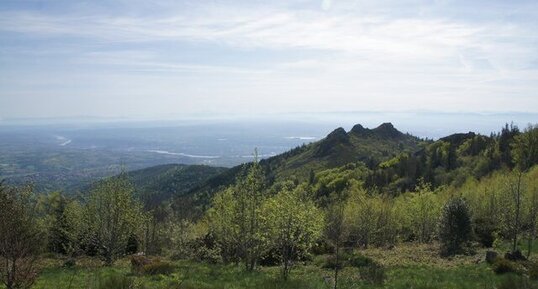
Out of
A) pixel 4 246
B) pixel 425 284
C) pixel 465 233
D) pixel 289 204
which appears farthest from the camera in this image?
pixel 465 233

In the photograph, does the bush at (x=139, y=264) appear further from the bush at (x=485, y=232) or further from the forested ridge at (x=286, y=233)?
the bush at (x=485, y=232)

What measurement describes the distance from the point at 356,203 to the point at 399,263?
40440 millimetres

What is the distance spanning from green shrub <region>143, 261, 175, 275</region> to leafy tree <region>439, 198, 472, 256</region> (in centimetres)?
2813

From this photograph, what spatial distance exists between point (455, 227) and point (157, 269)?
3017cm

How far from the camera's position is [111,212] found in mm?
45281

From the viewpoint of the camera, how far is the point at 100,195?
1806 inches

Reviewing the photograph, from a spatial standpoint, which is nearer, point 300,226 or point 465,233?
point 300,226

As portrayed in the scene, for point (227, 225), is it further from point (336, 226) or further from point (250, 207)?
point (336, 226)

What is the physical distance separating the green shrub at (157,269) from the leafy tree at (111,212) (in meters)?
16.0

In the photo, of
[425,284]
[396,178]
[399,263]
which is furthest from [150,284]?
[396,178]

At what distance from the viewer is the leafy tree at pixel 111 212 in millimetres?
45188

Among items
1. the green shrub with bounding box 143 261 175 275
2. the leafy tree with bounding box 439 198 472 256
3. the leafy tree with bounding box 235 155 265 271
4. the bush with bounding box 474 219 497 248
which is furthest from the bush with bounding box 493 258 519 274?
the bush with bounding box 474 219 497 248

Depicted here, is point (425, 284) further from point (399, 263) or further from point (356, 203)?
point (356, 203)

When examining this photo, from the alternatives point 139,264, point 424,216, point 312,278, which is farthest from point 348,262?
point 424,216
